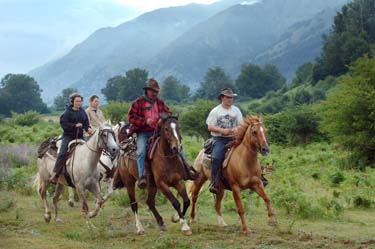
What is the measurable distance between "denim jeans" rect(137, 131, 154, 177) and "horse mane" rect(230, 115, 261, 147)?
1670 mm

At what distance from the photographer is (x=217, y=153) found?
10.8 meters

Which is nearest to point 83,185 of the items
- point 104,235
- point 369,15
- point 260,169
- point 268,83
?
point 104,235

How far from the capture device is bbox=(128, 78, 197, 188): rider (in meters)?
10.6

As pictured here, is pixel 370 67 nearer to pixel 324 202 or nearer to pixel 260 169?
pixel 324 202

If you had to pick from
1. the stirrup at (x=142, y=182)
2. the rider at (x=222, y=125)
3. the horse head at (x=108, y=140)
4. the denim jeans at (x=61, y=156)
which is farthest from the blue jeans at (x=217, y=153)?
the denim jeans at (x=61, y=156)

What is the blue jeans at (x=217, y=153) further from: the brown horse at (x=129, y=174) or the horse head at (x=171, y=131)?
the brown horse at (x=129, y=174)

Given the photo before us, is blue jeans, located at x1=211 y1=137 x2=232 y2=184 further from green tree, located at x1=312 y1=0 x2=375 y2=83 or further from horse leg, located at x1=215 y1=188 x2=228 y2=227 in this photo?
green tree, located at x1=312 y1=0 x2=375 y2=83

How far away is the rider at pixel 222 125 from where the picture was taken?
1069 cm

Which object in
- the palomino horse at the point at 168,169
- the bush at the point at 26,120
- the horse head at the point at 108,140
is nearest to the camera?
the palomino horse at the point at 168,169

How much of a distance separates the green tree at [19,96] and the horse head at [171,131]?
124m

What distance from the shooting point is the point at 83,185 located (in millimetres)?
11750

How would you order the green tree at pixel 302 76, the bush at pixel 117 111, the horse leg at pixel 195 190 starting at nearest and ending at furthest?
the horse leg at pixel 195 190 → the bush at pixel 117 111 → the green tree at pixel 302 76

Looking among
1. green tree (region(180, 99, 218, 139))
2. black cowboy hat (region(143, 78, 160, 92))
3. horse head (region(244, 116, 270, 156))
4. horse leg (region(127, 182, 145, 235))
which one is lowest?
green tree (region(180, 99, 218, 139))

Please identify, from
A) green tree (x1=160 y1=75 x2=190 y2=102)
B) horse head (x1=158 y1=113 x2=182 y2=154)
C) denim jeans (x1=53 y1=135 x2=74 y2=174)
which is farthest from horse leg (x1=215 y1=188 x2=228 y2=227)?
green tree (x1=160 y1=75 x2=190 y2=102)
